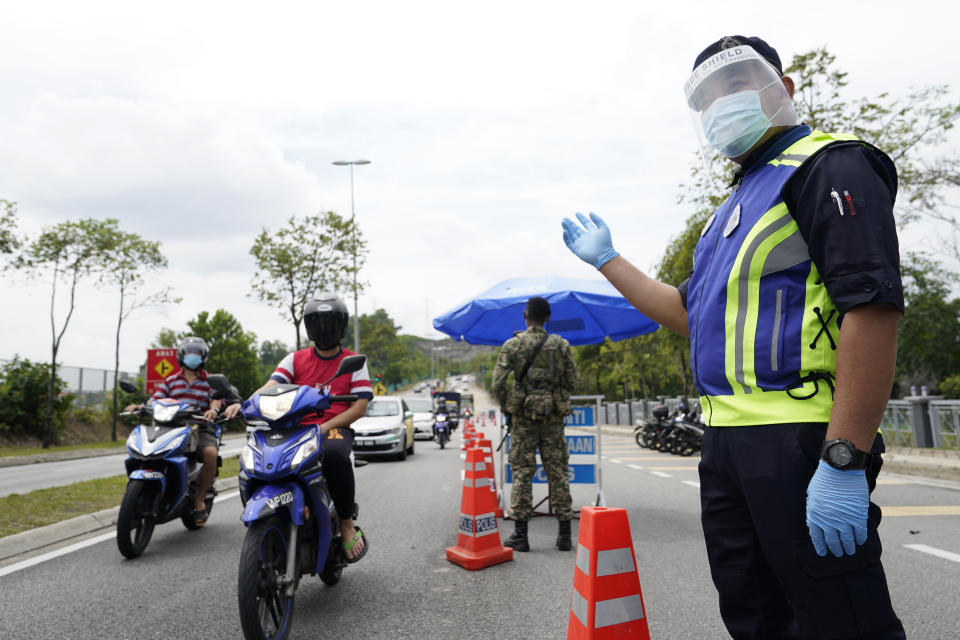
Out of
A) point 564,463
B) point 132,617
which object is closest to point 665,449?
point 564,463

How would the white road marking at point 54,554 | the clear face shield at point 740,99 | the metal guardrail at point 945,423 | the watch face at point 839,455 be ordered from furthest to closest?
the metal guardrail at point 945,423, the white road marking at point 54,554, the clear face shield at point 740,99, the watch face at point 839,455

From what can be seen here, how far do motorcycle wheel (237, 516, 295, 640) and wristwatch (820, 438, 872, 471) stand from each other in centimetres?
246

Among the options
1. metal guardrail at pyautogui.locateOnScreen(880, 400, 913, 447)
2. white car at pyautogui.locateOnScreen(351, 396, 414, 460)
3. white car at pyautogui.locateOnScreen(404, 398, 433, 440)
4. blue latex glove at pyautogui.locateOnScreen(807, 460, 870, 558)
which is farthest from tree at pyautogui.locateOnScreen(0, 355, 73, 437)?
blue latex glove at pyautogui.locateOnScreen(807, 460, 870, 558)

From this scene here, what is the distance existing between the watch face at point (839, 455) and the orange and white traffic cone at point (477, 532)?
3687 millimetres

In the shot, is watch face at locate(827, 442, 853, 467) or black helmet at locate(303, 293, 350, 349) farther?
black helmet at locate(303, 293, 350, 349)

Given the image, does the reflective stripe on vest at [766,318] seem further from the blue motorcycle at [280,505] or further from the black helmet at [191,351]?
the black helmet at [191,351]

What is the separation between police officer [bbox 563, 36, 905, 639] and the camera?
58.4 inches

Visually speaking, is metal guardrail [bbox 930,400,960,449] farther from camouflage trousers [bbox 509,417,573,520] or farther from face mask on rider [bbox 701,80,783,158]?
face mask on rider [bbox 701,80,783,158]

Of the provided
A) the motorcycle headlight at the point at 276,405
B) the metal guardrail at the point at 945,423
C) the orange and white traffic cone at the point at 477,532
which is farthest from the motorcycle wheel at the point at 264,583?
the metal guardrail at the point at 945,423

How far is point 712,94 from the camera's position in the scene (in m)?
2.06

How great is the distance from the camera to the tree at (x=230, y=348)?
147 feet

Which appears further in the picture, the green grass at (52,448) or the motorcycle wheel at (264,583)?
the green grass at (52,448)

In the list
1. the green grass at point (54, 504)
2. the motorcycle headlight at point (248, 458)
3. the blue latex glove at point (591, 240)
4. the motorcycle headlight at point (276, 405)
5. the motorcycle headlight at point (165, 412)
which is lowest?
A: the green grass at point (54, 504)

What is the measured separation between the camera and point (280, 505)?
326 centimetres
